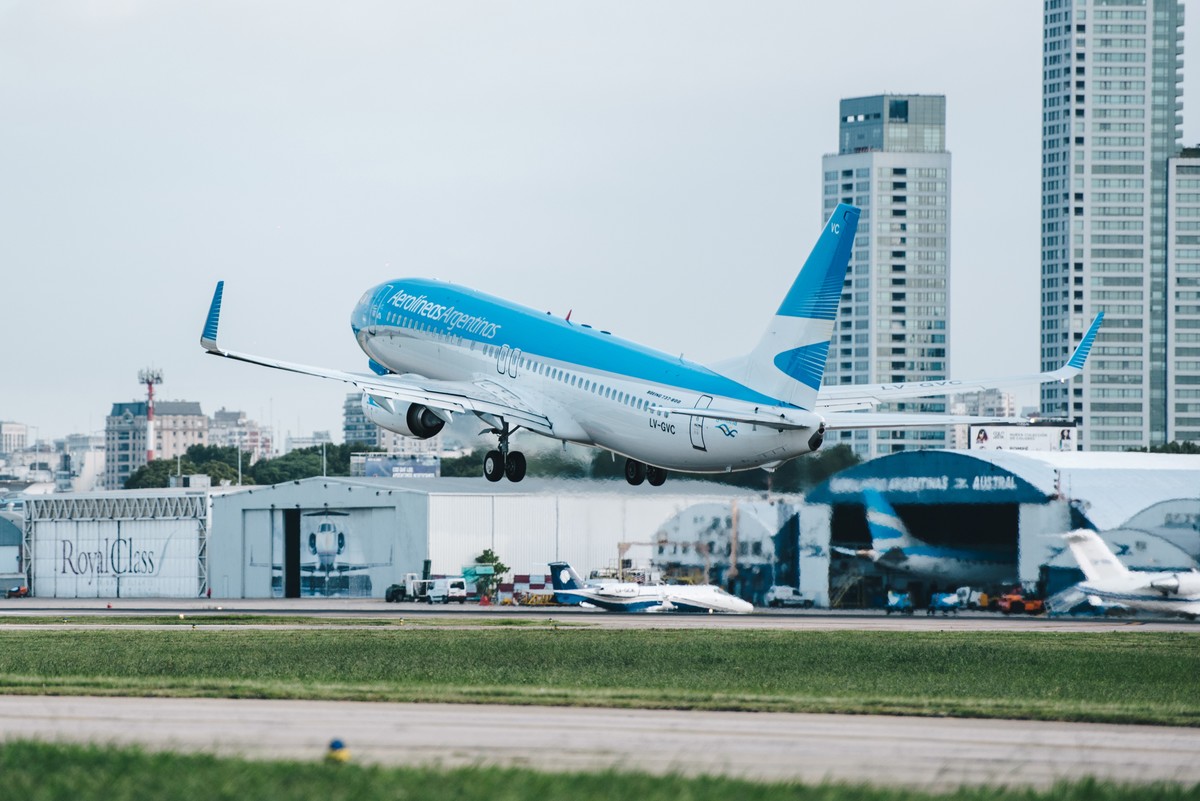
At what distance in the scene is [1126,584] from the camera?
98.2 meters

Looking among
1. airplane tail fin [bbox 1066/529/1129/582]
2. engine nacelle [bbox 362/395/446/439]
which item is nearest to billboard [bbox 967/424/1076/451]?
airplane tail fin [bbox 1066/529/1129/582]

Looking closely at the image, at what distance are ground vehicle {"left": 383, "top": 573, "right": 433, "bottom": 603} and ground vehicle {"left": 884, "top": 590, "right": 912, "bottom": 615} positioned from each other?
32.6 metres

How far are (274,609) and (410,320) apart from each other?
158 ft

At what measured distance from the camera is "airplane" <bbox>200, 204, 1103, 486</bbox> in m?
54.7

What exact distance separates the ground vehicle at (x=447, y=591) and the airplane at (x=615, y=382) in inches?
1953

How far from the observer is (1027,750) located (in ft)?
101

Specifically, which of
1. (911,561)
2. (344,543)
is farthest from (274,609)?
(911,561)

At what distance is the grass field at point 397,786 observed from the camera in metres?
23.7

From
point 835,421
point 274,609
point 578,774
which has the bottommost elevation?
point 274,609

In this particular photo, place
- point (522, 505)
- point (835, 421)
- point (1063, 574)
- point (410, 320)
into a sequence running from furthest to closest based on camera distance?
point (522, 505), point (1063, 574), point (410, 320), point (835, 421)

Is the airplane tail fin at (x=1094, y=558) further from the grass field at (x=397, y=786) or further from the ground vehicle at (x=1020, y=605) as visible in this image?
the grass field at (x=397, y=786)

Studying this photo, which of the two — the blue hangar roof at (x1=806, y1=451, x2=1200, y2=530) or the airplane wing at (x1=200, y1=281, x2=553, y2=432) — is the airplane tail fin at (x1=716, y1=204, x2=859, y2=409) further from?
the blue hangar roof at (x1=806, y1=451, x2=1200, y2=530)

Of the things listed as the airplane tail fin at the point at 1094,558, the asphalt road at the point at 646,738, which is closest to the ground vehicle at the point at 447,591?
the airplane tail fin at the point at 1094,558

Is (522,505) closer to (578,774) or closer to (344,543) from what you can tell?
(344,543)
